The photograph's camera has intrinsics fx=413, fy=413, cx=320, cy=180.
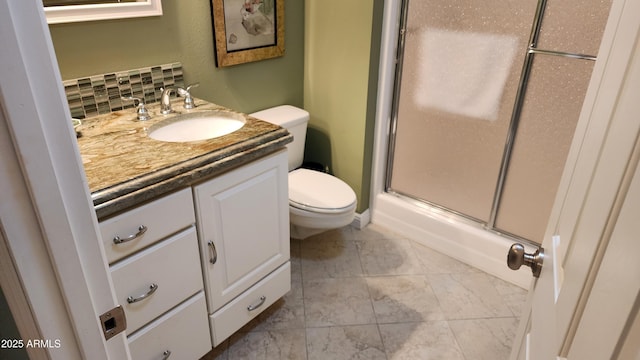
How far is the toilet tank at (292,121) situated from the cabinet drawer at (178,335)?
1.02 metres

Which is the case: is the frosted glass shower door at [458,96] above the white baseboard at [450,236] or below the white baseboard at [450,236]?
above

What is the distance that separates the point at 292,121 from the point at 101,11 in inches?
38.9

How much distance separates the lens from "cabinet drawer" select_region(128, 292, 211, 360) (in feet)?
4.31

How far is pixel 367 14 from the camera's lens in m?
2.06

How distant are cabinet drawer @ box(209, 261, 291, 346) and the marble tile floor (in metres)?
0.15

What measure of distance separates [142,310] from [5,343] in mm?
726

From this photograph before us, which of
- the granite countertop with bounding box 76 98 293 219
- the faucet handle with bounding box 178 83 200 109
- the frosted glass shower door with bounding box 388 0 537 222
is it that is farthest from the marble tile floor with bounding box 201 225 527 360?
the faucet handle with bounding box 178 83 200 109

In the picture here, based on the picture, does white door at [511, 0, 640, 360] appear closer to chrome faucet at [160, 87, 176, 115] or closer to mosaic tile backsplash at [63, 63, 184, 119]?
chrome faucet at [160, 87, 176, 115]

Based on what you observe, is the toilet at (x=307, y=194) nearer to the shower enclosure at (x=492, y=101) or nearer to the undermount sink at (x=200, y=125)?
the undermount sink at (x=200, y=125)

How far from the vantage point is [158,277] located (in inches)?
50.5

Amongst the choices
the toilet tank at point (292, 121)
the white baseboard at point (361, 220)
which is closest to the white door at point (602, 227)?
the toilet tank at point (292, 121)

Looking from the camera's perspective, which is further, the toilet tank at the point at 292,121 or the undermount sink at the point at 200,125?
the toilet tank at the point at 292,121

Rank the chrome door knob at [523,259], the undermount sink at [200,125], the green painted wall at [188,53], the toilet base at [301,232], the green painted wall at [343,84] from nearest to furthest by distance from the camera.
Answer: the chrome door knob at [523,259] → the green painted wall at [188,53] → the undermount sink at [200,125] → the green painted wall at [343,84] → the toilet base at [301,232]

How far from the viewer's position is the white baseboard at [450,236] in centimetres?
215
